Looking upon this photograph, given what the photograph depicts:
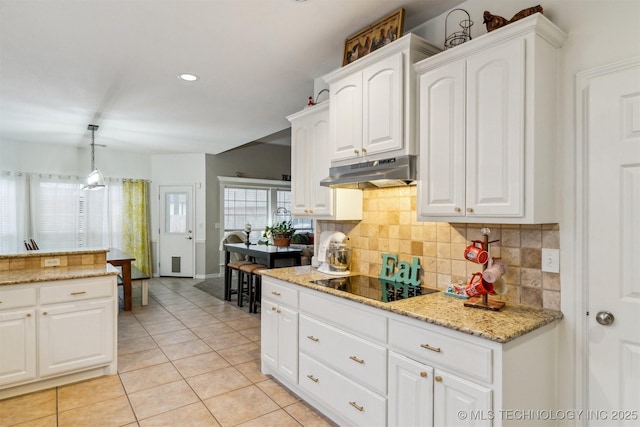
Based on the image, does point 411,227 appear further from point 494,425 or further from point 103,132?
point 103,132

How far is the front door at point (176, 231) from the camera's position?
7.47 metres

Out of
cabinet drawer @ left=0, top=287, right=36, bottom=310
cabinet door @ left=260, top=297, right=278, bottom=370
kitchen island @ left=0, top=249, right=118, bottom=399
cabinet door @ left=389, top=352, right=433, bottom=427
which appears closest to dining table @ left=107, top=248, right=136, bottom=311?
kitchen island @ left=0, top=249, right=118, bottom=399

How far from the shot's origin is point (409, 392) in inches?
71.6

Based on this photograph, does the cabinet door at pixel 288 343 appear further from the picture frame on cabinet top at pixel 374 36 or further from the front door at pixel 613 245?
the picture frame on cabinet top at pixel 374 36

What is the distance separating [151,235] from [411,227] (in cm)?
645

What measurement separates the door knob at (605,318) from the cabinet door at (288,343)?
5.73ft

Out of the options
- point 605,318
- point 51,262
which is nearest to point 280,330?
point 605,318

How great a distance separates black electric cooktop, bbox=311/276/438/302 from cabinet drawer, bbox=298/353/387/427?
514 millimetres

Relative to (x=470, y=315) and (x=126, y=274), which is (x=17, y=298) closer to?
(x=126, y=274)

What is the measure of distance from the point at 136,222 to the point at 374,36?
6392 millimetres

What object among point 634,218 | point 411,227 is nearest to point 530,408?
point 634,218

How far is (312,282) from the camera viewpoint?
8.37 ft

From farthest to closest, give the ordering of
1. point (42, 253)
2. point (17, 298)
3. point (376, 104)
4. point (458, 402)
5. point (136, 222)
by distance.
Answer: point (136, 222) → point (42, 253) → point (17, 298) → point (376, 104) → point (458, 402)

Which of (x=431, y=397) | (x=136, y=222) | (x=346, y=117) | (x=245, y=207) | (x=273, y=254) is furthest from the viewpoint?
(x=245, y=207)
